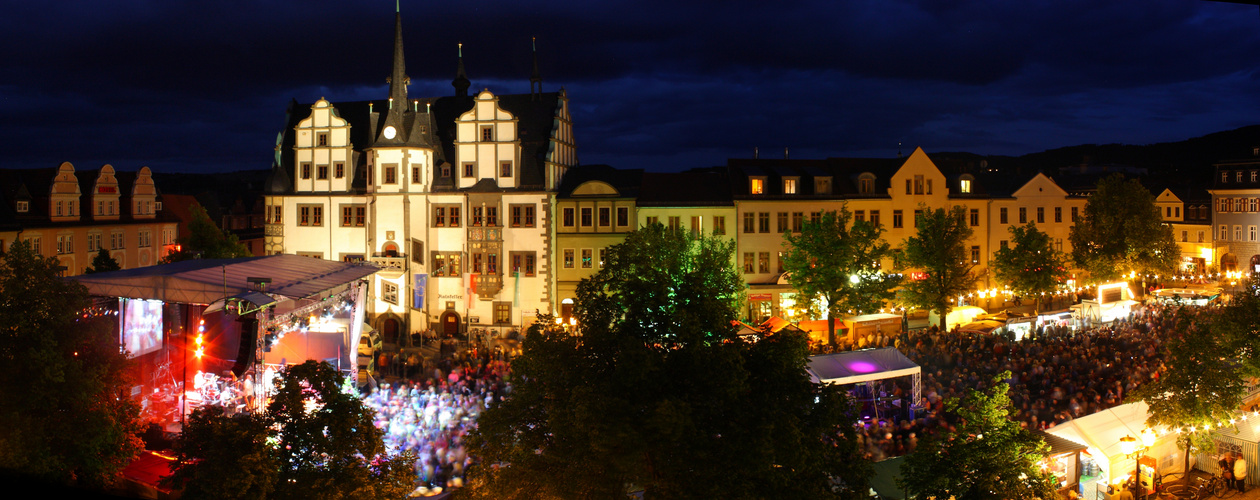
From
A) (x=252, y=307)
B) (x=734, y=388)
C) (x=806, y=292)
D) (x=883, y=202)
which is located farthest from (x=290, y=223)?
(x=734, y=388)

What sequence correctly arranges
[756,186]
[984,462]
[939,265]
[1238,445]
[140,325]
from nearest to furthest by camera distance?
[984,462]
[1238,445]
[140,325]
[939,265]
[756,186]

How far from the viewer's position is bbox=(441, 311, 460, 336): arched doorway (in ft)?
140

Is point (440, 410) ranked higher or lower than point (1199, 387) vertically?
lower

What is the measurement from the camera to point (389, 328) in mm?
42719

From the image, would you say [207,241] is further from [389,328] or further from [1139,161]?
[1139,161]

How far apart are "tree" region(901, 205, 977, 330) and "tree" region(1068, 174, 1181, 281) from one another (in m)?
13.6

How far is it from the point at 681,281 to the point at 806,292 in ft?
68.5

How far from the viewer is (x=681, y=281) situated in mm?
15062

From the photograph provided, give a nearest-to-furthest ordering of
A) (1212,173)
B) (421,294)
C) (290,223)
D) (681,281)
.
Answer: (681,281), (421,294), (290,223), (1212,173)

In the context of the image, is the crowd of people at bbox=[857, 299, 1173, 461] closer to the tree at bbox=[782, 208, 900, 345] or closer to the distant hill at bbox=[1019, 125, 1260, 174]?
the tree at bbox=[782, 208, 900, 345]

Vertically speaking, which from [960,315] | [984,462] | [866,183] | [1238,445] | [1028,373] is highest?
[866,183]

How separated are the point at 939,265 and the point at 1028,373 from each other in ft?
35.4

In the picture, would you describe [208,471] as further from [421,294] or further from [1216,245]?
[1216,245]

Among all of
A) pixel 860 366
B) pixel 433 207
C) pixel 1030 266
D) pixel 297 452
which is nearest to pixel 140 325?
pixel 297 452
